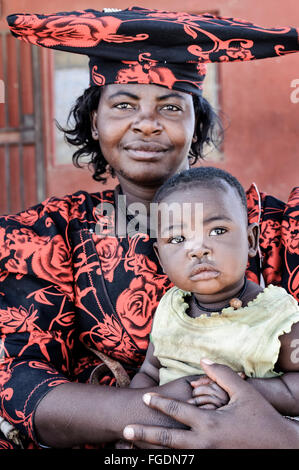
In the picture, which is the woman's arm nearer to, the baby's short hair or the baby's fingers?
the baby's fingers

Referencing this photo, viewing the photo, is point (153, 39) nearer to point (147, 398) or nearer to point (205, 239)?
point (205, 239)

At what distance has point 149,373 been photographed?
1.98 meters

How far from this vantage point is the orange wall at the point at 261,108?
458 centimetres

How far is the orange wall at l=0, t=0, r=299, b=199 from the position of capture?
4.58 m

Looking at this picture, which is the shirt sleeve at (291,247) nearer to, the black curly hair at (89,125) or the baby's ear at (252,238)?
the baby's ear at (252,238)

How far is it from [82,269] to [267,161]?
2.82m

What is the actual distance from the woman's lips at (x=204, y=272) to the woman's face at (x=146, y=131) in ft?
2.02

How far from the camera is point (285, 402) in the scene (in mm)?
1681

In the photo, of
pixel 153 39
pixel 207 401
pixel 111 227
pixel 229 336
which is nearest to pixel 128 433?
pixel 207 401

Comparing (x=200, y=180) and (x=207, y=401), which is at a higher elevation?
(x=200, y=180)

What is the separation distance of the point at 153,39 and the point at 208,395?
122cm

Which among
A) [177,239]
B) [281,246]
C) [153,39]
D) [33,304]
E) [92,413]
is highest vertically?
[153,39]

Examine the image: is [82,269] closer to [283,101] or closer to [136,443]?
[136,443]
